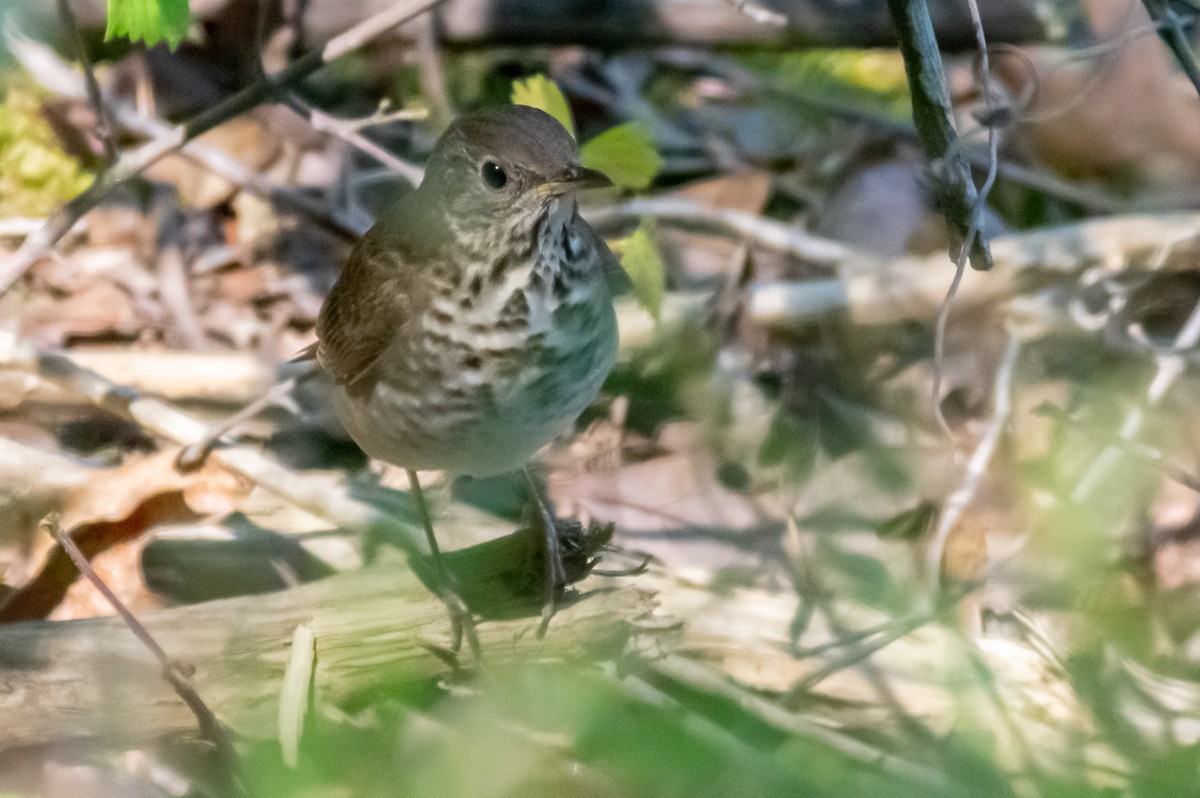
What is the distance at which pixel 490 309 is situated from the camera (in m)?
2.44

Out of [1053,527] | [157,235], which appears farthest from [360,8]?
[1053,527]

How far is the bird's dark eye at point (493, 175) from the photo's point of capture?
2418mm

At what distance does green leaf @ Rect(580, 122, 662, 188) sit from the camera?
2.94m

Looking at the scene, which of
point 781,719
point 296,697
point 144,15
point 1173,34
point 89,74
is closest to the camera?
point 296,697

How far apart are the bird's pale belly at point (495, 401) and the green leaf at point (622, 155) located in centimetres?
47

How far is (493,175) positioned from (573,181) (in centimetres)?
21

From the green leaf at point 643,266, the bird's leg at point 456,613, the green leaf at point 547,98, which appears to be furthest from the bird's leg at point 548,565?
the green leaf at point 547,98

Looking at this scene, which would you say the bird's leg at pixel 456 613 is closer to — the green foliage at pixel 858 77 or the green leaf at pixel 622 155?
the green leaf at pixel 622 155

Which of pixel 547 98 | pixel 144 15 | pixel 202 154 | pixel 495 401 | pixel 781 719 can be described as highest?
pixel 144 15

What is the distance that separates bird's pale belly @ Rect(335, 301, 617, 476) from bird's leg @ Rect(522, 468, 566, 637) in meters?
0.18

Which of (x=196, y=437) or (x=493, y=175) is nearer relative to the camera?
(x=493, y=175)

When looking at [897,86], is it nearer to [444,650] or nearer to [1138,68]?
[1138,68]

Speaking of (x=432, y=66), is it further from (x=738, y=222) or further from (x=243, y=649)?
(x=243, y=649)

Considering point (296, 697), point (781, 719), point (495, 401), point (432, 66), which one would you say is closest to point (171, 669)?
point (296, 697)
